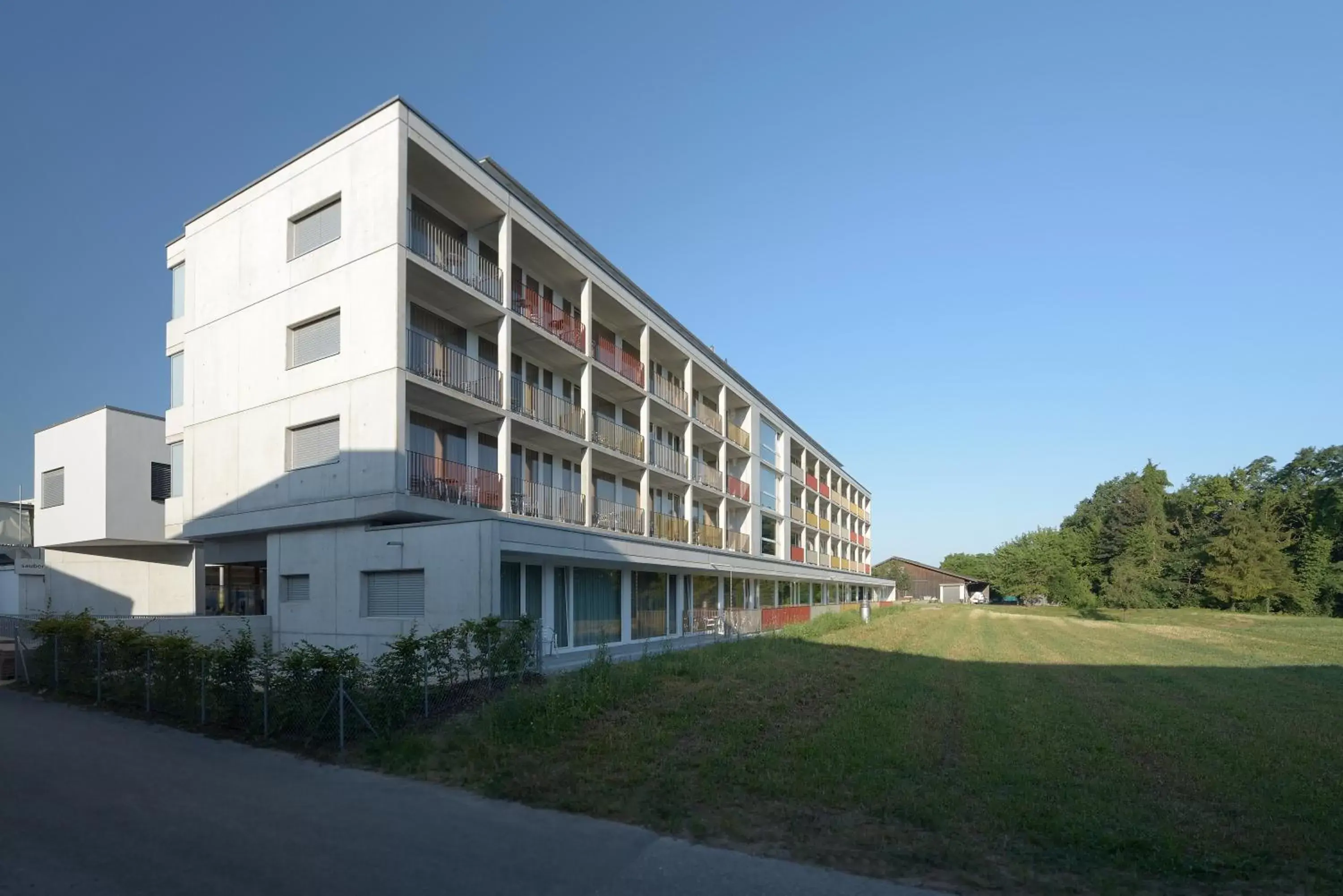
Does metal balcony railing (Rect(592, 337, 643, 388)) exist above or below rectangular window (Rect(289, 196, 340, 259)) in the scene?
below

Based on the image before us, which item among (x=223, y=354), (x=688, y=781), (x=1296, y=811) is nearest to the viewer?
(x=1296, y=811)

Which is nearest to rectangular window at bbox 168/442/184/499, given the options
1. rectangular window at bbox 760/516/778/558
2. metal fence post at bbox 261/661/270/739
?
metal fence post at bbox 261/661/270/739

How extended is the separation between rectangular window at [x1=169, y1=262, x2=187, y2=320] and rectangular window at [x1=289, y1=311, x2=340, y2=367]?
7462mm

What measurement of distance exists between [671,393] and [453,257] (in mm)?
13921

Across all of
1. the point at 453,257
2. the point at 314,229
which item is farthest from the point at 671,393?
the point at 314,229

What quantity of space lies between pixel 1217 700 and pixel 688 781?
449 inches

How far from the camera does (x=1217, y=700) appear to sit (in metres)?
14.9

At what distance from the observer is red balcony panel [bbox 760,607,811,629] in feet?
113

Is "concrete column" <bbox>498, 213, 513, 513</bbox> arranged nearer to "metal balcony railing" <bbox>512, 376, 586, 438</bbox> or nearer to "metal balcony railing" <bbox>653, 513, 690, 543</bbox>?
"metal balcony railing" <bbox>512, 376, 586, 438</bbox>

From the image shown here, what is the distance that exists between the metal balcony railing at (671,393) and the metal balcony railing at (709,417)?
1.46 metres

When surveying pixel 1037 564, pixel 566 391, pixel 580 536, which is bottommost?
pixel 1037 564

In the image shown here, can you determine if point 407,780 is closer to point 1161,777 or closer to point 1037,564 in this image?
point 1161,777

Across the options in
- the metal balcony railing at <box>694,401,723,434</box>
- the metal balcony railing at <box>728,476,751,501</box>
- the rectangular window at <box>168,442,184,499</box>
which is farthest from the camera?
the metal balcony railing at <box>728,476,751,501</box>

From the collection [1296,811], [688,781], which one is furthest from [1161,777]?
[688,781]
